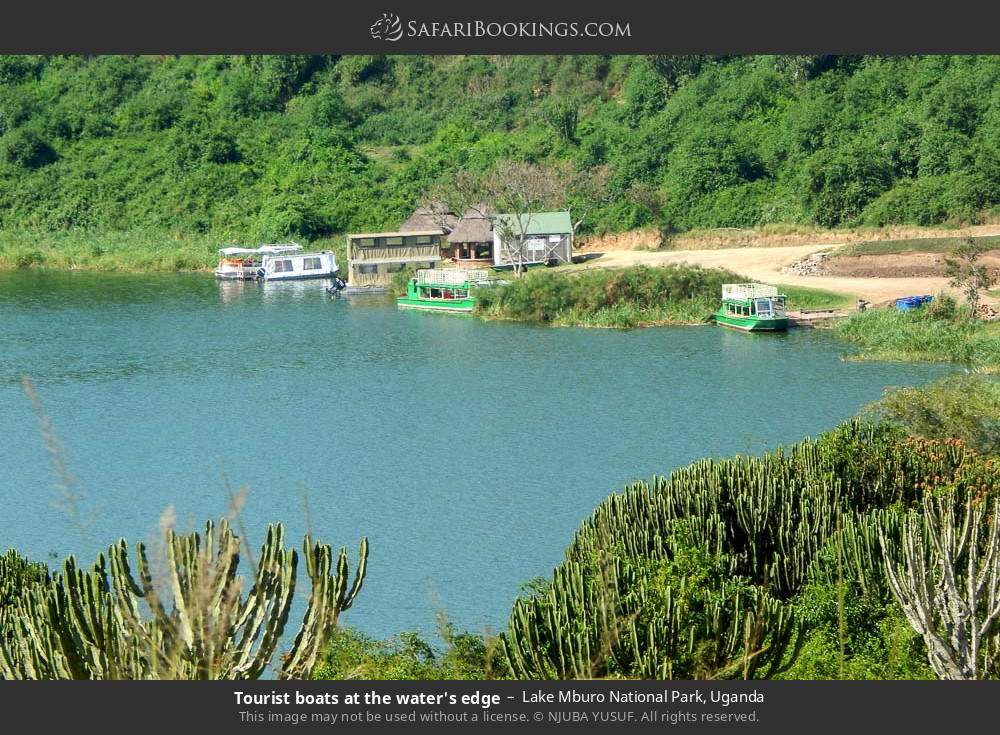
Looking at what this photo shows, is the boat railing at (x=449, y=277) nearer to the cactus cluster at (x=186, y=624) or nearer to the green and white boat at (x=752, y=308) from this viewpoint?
the green and white boat at (x=752, y=308)

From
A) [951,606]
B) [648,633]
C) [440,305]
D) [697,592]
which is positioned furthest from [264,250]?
[951,606]

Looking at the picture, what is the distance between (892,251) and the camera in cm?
4712

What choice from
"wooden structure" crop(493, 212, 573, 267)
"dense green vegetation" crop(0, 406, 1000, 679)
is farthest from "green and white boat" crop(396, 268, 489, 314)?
"dense green vegetation" crop(0, 406, 1000, 679)

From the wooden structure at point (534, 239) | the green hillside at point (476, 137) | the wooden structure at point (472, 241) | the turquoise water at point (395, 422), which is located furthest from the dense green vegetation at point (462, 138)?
the turquoise water at point (395, 422)

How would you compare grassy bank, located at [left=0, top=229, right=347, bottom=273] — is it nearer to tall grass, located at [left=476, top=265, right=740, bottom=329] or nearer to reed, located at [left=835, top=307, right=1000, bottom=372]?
tall grass, located at [left=476, top=265, right=740, bottom=329]

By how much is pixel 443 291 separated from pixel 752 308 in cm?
1188

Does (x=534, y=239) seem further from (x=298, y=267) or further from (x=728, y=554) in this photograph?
(x=728, y=554)

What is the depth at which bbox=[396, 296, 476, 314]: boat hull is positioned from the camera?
1837 inches

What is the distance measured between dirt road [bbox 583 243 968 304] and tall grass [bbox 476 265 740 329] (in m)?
3.16

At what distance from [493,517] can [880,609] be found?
29.9 feet

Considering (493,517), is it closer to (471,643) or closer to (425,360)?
(471,643)

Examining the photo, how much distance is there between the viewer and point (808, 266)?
4741cm

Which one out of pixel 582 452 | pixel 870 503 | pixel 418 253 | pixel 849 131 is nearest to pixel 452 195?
pixel 418 253

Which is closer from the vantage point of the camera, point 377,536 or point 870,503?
point 870,503
